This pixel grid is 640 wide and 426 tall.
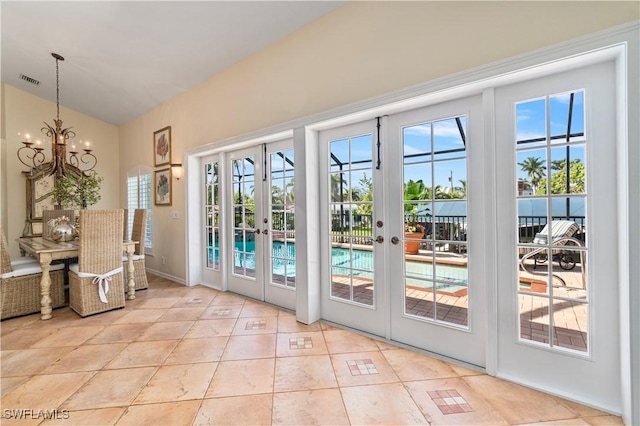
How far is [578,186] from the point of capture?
1.74 m

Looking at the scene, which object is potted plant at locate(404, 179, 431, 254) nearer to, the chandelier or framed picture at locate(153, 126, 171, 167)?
framed picture at locate(153, 126, 171, 167)

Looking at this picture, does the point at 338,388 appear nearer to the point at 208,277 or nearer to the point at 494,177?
the point at 494,177

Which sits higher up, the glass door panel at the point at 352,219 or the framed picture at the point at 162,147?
the framed picture at the point at 162,147

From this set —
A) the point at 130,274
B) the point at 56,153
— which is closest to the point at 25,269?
the point at 130,274

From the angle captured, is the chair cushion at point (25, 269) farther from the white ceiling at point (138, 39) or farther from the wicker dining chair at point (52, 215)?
the white ceiling at point (138, 39)

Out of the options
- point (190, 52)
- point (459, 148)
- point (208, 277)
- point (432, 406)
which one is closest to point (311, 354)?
point (432, 406)

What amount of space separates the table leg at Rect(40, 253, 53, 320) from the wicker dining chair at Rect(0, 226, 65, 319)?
0.22m

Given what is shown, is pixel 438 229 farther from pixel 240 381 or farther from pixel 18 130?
pixel 18 130

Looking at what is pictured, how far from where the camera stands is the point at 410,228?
2.41 meters

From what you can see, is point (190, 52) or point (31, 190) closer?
point (190, 52)

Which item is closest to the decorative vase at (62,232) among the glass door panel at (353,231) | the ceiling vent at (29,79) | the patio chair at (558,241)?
the ceiling vent at (29,79)

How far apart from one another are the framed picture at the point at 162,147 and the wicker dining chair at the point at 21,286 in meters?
2.13

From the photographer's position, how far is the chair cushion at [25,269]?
3.13 m

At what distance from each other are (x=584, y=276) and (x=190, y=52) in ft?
14.2
